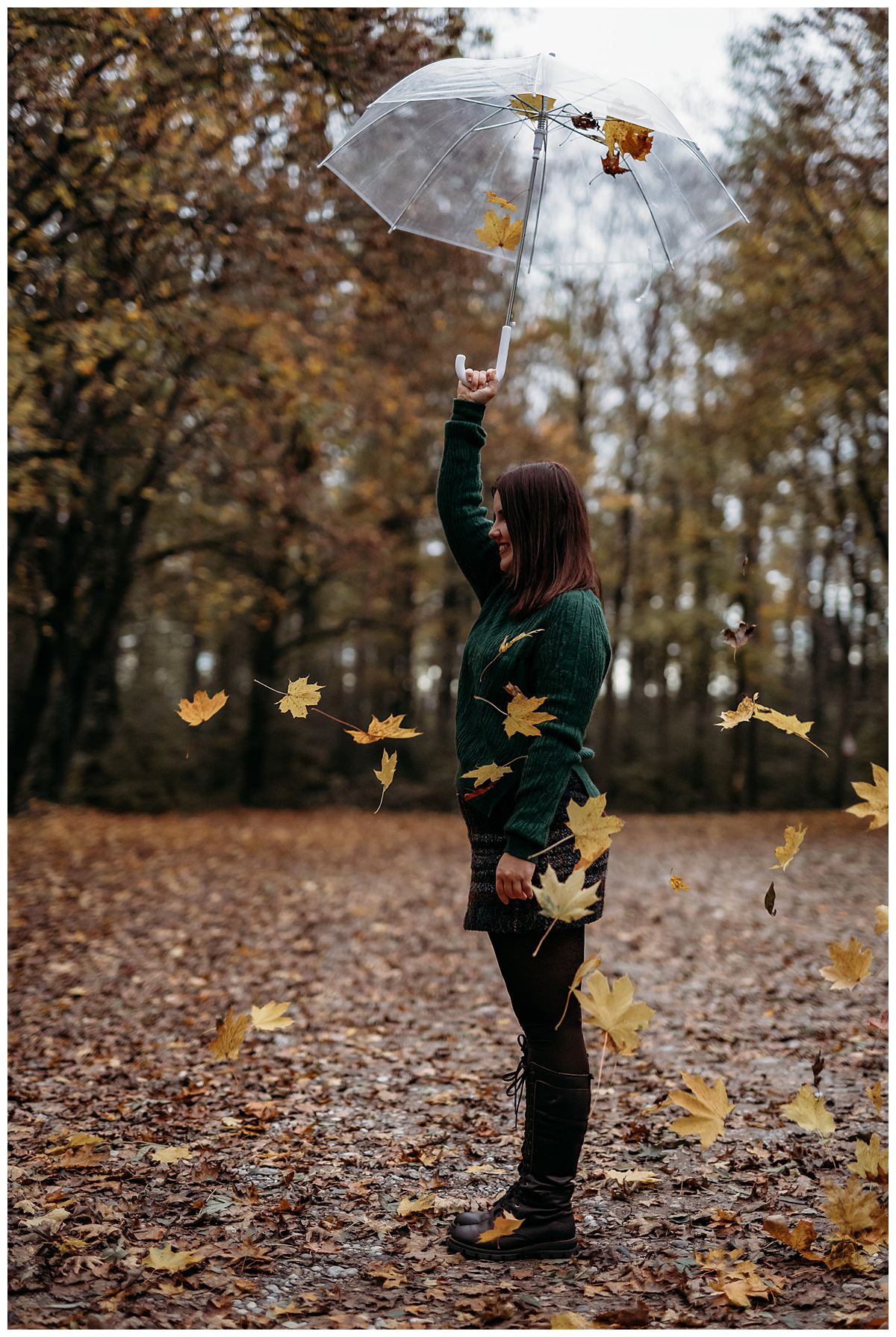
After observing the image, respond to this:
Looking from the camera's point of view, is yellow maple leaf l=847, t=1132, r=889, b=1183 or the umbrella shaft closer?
yellow maple leaf l=847, t=1132, r=889, b=1183

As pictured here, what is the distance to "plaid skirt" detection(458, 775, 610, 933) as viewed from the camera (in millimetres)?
2650

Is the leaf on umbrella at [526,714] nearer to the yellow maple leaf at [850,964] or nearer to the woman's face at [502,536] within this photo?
the woman's face at [502,536]

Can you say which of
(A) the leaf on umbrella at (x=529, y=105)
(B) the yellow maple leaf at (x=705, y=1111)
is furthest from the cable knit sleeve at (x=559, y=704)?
(A) the leaf on umbrella at (x=529, y=105)

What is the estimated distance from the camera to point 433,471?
18.7m

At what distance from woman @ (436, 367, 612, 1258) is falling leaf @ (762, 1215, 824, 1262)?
58cm

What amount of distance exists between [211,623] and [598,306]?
10208mm

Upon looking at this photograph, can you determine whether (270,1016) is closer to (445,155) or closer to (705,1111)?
(705,1111)

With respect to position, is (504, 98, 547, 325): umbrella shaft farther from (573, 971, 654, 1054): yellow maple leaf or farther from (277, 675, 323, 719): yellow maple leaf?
(573, 971, 654, 1054): yellow maple leaf

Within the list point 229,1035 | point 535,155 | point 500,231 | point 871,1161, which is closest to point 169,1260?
point 229,1035

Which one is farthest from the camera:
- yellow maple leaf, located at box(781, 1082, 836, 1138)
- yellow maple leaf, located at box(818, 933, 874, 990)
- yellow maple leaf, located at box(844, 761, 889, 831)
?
yellow maple leaf, located at box(781, 1082, 836, 1138)

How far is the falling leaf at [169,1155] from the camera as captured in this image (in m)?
3.43

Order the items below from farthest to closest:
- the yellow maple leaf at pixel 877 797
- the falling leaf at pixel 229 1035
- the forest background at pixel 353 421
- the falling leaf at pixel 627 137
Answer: the forest background at pixel 353 421, the falling leaf at pixel 627 137, the falling leaf at pixel 229 1035, the yellow maple leaf at pixel 877 797

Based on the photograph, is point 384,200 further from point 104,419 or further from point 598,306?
point 598,306

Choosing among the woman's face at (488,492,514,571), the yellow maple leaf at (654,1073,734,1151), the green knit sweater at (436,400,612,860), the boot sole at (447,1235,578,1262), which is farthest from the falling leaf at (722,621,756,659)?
the boot sole at (447,1235,578,1262)
